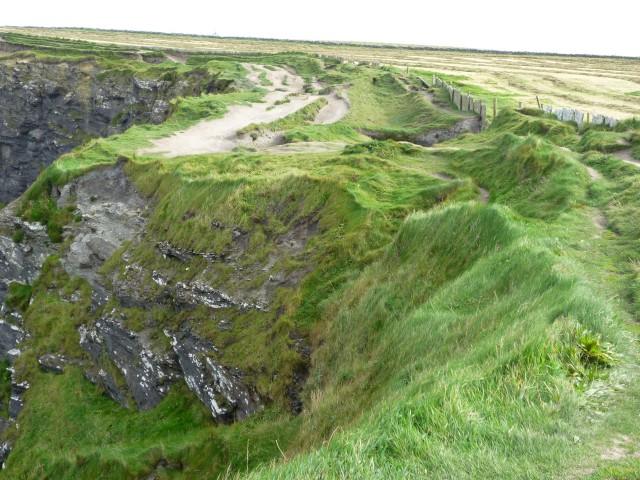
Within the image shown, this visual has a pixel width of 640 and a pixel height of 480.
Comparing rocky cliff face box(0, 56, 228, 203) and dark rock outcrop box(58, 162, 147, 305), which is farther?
rocky cliff face box(0, 56, 228, 203)

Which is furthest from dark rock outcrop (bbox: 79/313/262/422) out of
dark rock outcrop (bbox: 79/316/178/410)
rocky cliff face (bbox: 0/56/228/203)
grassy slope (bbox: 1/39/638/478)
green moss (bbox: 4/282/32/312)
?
rocky cliff face (bbox: 0/56/228/203)

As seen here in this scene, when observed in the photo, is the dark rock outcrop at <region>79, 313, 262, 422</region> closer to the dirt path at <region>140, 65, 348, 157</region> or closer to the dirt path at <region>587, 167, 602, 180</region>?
the dirt path at <region>587, 167, 602, 180</region>

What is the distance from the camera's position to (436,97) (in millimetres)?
48562

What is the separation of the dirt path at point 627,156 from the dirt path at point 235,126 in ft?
72.2

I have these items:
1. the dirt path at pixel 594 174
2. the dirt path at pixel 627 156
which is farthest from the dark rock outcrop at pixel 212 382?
the dirt path at pixel 627 156

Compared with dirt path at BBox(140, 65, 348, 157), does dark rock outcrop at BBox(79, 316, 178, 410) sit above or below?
below

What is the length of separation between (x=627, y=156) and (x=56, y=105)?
71.7 metres

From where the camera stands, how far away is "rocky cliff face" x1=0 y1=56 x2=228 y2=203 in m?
65.6

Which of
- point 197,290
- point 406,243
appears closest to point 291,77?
point 197,290

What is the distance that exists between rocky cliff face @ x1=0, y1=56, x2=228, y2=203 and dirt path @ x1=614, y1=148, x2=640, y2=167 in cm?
5133

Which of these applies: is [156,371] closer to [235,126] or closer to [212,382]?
[212,382]

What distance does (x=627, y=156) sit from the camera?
2000cm

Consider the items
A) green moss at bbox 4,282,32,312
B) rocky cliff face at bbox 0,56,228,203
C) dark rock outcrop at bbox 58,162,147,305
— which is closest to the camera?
dark rock outcrop at bbox 58,162,147,305

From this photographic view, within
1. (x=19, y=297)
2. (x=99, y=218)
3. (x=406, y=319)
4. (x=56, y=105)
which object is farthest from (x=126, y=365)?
(x=56, y=105)
